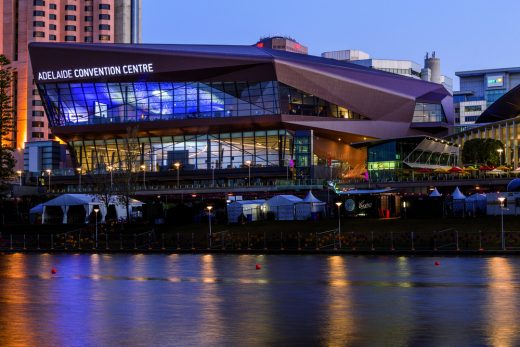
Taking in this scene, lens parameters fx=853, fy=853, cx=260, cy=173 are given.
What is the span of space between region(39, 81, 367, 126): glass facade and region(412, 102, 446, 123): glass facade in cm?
1536

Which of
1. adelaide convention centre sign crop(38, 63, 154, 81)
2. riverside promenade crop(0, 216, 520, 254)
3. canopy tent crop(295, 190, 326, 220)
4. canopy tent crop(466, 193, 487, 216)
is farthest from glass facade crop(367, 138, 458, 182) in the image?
riverside promenade crop(0, 216, 520, 254)

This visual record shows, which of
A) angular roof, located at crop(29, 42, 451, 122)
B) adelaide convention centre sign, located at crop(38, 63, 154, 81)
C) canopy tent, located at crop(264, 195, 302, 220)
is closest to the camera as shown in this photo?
canopy tent, located at crop(264, 195, 302, 220)

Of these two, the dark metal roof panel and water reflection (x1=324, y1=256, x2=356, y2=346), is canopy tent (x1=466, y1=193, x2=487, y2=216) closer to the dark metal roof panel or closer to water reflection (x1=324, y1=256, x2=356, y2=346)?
water reflection (x1=324, y1=256, x2=356, y2=346)

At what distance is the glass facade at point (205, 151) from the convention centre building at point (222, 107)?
182 mm

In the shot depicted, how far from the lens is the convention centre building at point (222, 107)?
5659 inches

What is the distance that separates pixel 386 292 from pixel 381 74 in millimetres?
128869

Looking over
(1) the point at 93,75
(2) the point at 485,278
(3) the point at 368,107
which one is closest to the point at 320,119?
(3) the point at 368,107

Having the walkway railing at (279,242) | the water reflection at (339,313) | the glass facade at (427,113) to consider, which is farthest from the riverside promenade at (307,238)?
the glass facade at (427,113)

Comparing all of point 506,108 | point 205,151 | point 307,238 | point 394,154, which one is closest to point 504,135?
point 506,108

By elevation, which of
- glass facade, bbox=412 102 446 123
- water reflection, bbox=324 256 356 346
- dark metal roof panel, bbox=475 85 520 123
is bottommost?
water reflection, bbox=324 256 356 346

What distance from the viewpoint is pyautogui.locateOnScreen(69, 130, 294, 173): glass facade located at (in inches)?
5846

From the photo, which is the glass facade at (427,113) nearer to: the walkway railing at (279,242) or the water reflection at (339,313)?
the walkway railing at (279,242)

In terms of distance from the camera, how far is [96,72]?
488ft

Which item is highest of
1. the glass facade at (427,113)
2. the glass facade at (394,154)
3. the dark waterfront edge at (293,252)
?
the glass facade at (427,113)
